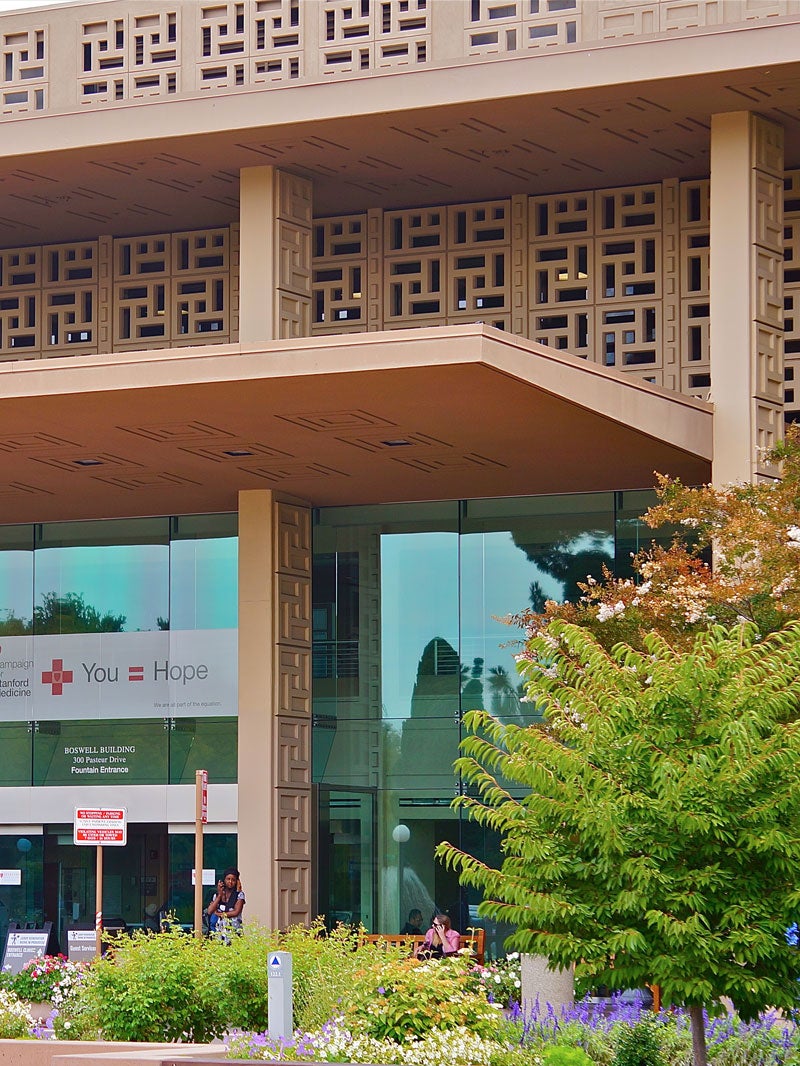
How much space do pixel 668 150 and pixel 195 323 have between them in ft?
26.8

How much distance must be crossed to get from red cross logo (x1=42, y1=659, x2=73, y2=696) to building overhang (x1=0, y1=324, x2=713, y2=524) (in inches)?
137

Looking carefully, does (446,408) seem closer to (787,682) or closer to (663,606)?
(663,606)

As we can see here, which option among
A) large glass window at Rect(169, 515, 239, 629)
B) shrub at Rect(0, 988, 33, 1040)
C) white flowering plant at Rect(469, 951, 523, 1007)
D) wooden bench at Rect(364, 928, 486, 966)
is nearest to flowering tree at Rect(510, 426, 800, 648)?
white flowering plant at Rect(469, 951, 523, 1007)

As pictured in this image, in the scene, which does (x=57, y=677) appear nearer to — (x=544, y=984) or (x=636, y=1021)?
(x=544, y=984)

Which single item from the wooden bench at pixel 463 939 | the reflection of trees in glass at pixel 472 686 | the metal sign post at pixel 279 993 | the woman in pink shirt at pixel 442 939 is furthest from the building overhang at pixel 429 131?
the metal sign post at pixel 279 993

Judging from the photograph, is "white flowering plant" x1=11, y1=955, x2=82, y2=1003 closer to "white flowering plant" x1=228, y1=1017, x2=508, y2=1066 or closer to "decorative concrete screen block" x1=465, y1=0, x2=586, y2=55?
"white flowering plant" x1=228, y1=1017, x2=508, y2=1066

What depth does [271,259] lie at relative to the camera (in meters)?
26.2

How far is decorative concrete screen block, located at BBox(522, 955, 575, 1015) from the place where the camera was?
1917cm

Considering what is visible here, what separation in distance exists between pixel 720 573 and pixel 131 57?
12.5m

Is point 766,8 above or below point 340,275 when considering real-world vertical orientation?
above

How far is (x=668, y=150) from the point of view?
25.9 m

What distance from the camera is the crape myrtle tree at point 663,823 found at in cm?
1352

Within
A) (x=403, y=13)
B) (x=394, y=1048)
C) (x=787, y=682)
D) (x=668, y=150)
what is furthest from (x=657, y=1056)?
(x=403, y=13)

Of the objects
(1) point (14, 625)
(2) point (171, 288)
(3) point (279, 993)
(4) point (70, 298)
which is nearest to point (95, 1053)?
(3) point (279, 993)
